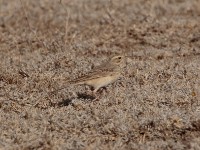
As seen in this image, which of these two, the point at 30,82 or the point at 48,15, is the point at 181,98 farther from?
the point at 48,15

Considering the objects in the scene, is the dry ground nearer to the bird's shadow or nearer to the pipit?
the bird's shadow

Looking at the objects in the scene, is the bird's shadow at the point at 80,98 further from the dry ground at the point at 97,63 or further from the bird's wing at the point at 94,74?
the bird's wing at the point at 94,74

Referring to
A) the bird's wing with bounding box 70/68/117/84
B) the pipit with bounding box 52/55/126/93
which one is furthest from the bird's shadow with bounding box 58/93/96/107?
the bird's wing with bounding box 70/68/117/84

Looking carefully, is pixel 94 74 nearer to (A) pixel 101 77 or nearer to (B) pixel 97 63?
(A) pixel 101 77

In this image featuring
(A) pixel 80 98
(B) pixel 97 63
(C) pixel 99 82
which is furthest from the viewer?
(B) pixel 97 63

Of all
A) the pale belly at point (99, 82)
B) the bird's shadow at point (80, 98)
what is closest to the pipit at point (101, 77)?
the pale belly at point (99, 82)

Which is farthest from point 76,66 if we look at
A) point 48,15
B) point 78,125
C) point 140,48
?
point 48,15

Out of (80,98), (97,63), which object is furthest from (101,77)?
(97,63)

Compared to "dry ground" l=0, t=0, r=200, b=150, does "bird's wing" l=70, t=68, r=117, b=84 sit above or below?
above
